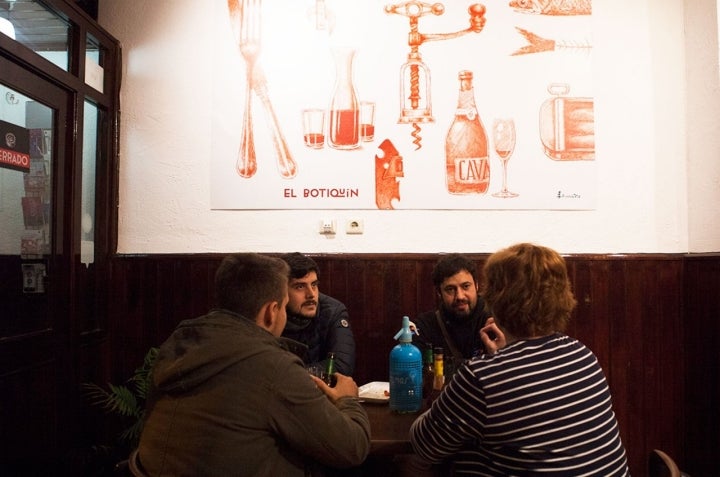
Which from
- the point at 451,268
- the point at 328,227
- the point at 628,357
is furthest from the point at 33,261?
the point at 628,357

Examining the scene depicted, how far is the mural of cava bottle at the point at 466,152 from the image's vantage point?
117 inches

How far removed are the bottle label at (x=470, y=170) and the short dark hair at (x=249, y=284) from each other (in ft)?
5.79

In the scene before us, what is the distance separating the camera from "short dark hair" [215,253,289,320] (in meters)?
1.37

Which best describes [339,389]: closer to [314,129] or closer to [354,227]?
[354,227]

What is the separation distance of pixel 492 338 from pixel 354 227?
135cm

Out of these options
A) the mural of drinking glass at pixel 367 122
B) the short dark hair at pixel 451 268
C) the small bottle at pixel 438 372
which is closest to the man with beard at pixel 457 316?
the short dark hair at pixel 451 268

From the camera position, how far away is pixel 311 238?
118 inches

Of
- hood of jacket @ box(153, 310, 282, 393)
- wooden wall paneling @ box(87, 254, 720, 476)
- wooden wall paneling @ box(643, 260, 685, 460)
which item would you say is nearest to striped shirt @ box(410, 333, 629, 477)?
hood of jacket @ box(153, 310, 282, 393)

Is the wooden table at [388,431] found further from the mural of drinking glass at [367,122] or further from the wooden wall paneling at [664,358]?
the wooden wall paneling at [664,358]

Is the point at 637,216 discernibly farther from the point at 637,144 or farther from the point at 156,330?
the point at 156,330

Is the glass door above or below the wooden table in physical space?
above

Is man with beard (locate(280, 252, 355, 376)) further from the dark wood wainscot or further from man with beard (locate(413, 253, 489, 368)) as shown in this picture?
the dark wood wainscot

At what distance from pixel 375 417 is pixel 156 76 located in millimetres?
2443

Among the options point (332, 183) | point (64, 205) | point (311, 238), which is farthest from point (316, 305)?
point (64, 205)
